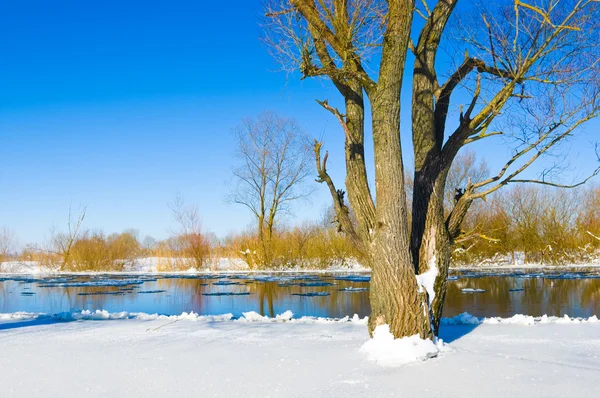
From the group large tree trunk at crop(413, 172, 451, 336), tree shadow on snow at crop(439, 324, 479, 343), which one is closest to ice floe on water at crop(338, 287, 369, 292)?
tree shadow on snow at crop(439, 324, 479, 343)

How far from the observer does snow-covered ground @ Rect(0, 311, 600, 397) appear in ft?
10.8

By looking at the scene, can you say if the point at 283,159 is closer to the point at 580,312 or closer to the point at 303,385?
the point at 580,312

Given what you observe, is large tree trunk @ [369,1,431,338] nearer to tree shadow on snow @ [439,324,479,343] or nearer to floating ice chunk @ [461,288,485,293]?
tree shadow on snow @ [439,324,479,343]

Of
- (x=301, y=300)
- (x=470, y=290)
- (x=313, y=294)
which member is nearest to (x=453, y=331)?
(x=301, y=300)

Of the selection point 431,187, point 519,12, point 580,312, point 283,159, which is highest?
point 283,159

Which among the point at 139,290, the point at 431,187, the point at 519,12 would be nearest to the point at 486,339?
the point at 431,187

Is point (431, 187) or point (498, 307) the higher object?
point (431, 187)

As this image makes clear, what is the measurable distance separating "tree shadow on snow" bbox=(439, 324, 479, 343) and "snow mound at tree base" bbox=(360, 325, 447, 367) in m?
0.65

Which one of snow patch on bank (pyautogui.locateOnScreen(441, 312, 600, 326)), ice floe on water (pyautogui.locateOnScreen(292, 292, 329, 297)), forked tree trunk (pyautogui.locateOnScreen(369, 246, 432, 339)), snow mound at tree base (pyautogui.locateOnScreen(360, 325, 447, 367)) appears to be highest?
forked tree trunk (pyautogui.locateOnScreen(369, 246, 432, 339))

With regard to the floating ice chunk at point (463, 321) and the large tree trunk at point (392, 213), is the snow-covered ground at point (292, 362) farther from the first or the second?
the large tree trunk at point (392, 213)

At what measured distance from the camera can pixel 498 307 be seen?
331 inches

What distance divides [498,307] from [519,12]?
542 cm

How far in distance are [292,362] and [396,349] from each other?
2.87 ft

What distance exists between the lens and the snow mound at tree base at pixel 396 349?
3898 millimetres
